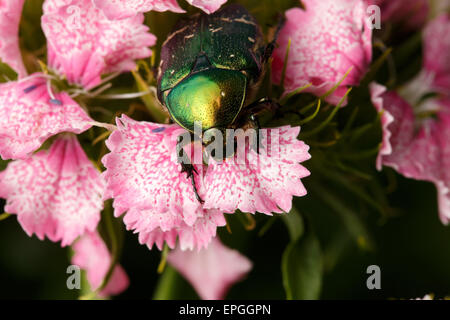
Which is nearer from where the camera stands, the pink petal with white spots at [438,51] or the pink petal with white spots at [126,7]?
the pink petal with white spots at [126,7]

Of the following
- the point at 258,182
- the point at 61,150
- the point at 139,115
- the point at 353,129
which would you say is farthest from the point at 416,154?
the point at 61,150

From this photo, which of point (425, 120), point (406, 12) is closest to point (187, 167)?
point (425, 120)

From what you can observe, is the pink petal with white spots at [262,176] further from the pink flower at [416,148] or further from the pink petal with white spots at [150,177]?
the pink flower at [416,148]

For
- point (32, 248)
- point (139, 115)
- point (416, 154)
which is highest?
point (139, 115)

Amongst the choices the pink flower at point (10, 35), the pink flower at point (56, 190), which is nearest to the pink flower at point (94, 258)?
the pink flower at point (56, 190)

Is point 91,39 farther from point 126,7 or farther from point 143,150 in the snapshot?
point 143,150

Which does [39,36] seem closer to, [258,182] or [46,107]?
[46,107]
